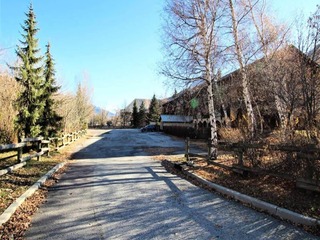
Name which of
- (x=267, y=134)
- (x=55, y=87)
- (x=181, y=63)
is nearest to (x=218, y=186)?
(x=267, y=134)

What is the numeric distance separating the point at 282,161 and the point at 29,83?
15380 mm

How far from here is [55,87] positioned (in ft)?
71.6

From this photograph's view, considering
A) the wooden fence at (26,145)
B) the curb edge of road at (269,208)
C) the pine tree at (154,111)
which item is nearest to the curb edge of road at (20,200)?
the wooden fence at (26,145)

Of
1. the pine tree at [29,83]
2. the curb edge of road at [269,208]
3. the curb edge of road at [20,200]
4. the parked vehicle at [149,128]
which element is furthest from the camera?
the parked vehicle at [149,128]

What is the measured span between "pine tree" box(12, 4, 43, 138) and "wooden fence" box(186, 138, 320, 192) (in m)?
13.0

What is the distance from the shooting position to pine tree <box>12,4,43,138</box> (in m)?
17.4

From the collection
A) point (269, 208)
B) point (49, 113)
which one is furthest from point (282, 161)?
point (49, 113)

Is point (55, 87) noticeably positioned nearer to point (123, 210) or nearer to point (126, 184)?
point (126, 184)

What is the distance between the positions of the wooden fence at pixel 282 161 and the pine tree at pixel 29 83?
511 inches

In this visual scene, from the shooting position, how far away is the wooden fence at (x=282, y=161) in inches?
252

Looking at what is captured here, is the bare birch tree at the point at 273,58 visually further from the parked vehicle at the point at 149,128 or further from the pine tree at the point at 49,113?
the parked vehicle at the point at 149,128

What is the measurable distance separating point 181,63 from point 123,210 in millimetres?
8825

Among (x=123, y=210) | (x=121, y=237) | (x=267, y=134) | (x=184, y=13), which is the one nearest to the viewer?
(x=121, y=237)

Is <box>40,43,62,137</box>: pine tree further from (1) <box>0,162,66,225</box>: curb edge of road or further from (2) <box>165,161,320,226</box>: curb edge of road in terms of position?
(2) <box>165,161,320,226</box>: curb edge of road
